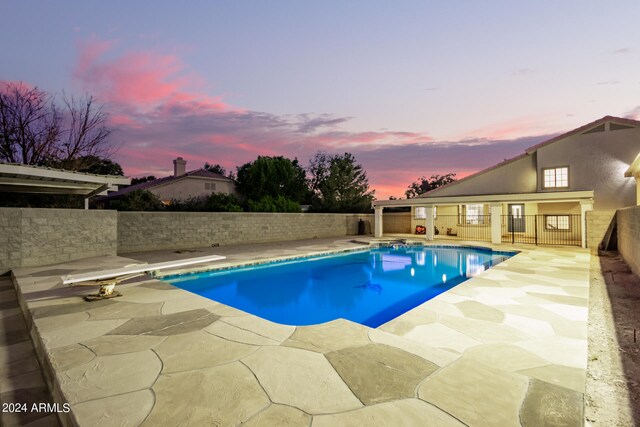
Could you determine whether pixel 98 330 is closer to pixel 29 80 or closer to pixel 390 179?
pixel 29 80

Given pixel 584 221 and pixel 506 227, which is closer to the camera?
pixel 584 221

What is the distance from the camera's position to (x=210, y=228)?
13.1m

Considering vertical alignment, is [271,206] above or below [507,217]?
above

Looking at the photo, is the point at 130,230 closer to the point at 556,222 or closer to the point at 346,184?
the point at 556,222

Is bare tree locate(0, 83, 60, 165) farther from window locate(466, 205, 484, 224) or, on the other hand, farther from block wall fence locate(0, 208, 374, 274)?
window locate(466, 205, 484, 224)

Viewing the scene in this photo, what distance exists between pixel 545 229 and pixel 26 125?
24.9 meters

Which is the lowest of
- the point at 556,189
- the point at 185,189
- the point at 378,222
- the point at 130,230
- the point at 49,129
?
the point at 378,222

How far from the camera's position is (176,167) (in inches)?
1013

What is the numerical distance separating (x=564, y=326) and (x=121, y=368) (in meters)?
4.89

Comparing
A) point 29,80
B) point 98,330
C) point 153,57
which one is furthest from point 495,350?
point 29,80

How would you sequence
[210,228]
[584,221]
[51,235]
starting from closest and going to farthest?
[51,235] < [584,221] < [210,228]

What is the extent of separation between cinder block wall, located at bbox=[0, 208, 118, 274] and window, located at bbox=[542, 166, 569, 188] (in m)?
19.9

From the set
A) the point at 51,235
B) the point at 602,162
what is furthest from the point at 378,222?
the point at 51,235

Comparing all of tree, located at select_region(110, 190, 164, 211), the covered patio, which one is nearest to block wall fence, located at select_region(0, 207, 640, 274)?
the covered patio
